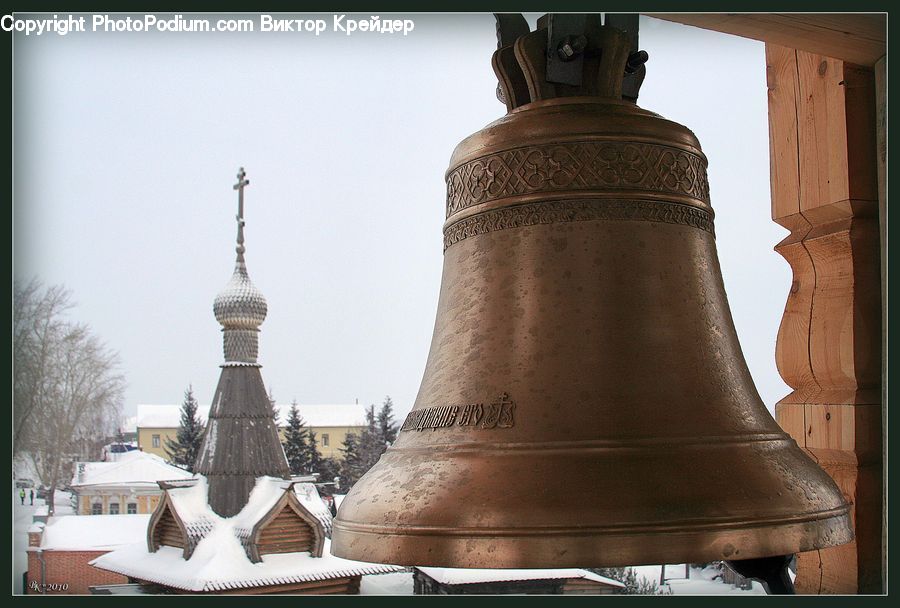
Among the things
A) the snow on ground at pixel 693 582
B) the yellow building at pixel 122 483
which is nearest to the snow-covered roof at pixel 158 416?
the yellow building at pixel 122 483

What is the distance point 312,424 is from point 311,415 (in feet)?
0.29

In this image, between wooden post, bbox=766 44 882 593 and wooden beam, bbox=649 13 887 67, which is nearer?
wooden beam, bbox=649 13 887 67

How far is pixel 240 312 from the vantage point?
5.91 metres

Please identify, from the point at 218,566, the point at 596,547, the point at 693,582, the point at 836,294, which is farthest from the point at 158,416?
the point at 596,547

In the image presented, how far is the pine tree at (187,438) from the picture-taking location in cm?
549

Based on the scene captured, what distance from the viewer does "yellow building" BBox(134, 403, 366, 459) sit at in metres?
4.53

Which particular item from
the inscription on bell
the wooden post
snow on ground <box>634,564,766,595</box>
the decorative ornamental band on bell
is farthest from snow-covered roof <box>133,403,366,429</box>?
the inscription on bell

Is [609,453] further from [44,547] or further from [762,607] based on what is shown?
[44,547]

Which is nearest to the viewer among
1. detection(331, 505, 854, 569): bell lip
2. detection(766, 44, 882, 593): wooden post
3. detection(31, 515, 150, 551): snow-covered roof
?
detection(331, 505, 854, 569): bell lip

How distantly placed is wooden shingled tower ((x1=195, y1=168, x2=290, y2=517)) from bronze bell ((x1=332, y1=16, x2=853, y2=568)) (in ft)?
16.4

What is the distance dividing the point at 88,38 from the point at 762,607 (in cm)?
449

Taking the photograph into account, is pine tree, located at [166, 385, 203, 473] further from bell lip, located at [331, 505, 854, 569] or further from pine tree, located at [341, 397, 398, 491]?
bell lip, located at [331, 505, 854, 569]

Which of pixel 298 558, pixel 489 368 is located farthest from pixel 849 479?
pixel 298 558

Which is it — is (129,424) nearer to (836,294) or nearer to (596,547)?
(836,294)
